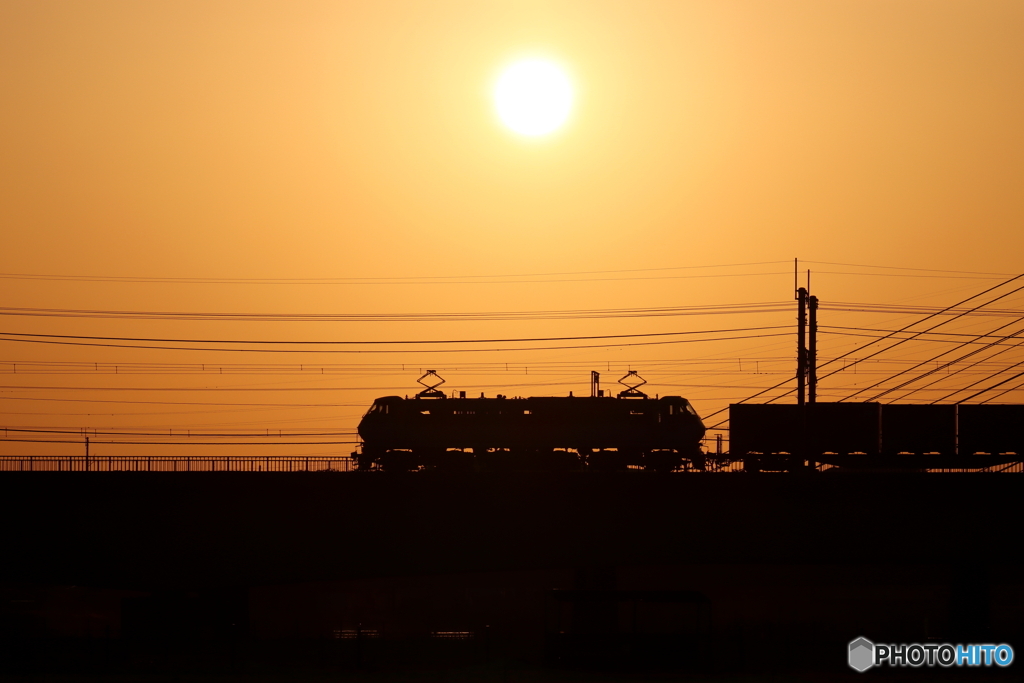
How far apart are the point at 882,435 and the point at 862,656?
58.8ft

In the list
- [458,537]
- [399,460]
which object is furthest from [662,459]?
[458,537]

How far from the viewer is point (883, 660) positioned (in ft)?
123

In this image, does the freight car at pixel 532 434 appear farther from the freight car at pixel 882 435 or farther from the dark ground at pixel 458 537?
the dark ground at pixel 458 537

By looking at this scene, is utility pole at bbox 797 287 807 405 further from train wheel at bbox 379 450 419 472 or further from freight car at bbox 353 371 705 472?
train wheel at bbox 379 450 419 472

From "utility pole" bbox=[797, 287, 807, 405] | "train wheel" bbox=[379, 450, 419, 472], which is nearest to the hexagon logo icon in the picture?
"utility pole" bbox=[797, 287, 807, 405]

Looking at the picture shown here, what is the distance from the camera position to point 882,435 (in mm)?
53594

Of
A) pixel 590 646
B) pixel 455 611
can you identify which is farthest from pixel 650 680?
pixel 455 611

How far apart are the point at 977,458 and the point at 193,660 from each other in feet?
126

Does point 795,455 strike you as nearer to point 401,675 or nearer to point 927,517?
point 927,517

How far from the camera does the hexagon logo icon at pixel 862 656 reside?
36.6 metres

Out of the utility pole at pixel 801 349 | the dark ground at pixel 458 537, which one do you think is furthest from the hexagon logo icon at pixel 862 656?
the utility pole at pixel 801 349

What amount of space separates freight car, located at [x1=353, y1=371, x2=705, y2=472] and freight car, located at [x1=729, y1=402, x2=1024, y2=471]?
283 cm

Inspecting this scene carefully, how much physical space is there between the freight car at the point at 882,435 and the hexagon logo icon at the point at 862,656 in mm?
13497

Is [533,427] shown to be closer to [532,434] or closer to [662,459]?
[532,434]
